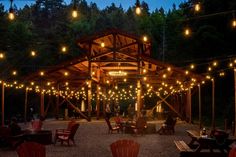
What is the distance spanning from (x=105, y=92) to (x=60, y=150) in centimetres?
2929

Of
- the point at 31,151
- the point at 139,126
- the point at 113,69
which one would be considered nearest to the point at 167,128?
the point at 139,126

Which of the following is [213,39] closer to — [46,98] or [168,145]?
[46,98]

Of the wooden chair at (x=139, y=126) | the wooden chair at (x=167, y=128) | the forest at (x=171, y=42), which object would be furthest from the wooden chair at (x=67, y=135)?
the forest at (x=171, y=42)

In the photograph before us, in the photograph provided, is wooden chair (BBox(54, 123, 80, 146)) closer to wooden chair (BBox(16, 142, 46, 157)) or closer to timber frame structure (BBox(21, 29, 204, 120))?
wooden chair (BBox(16, 142, 46, 157))

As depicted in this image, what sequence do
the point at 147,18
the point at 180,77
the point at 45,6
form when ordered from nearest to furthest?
the point at 180,77, the point at 147,18, the point at 45,6

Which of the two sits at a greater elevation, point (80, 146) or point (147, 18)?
point (147, 18)

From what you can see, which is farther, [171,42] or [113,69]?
[171,42]

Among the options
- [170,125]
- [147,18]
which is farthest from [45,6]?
[170,125]

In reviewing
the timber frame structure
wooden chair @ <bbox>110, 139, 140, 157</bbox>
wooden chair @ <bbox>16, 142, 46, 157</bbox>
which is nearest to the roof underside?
the timber frame structure

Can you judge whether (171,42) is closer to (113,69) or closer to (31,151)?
(113,69)

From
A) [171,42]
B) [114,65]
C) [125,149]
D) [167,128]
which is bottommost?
[167,128]

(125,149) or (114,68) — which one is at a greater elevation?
(114,68)

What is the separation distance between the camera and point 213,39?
4631 centimetres

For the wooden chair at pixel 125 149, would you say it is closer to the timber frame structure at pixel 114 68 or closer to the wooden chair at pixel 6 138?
the wooden chair at pixel 6 138
